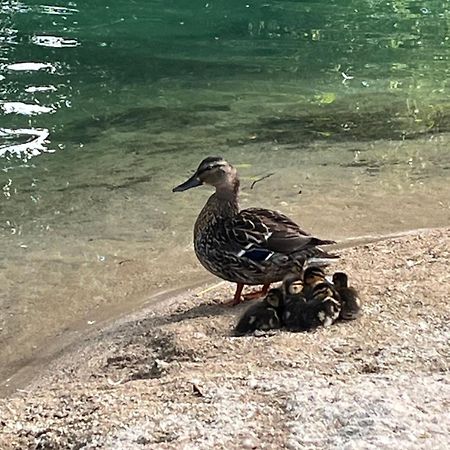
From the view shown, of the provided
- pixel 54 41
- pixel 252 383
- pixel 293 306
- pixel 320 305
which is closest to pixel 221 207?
pixel 293 306

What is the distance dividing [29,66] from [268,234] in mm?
9692

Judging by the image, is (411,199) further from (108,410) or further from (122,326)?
(108,410)

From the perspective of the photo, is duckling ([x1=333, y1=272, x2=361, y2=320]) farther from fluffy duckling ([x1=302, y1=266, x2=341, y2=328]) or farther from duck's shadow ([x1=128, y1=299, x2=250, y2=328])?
Answer: duck's shadow ([x1=128, y1=299, x2=250, y2=328])

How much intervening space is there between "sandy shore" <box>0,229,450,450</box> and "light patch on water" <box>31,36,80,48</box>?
11376 millimetres

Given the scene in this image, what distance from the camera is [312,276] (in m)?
5.48

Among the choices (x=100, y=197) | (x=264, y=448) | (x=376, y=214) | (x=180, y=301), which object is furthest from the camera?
(x=100, y=197)

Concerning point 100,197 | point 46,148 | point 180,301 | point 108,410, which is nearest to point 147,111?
point 46,148

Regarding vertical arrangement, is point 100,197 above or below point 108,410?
below

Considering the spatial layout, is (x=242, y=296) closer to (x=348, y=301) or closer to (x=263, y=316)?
(x=263, y=316)

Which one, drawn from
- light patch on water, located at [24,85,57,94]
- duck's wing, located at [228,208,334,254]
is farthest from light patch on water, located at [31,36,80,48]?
duck's wing, located at [228,208,334,254]

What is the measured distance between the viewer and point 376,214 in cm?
808

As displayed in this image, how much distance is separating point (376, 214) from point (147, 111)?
A: 4.74 m

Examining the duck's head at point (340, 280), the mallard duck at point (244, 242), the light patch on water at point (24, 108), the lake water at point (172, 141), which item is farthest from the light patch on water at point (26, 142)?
the duck's head at point (340, 280)

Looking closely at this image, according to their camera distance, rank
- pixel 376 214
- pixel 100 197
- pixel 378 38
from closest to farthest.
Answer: pixel 376 214 < pixel 100 197 < pixel 378 38
